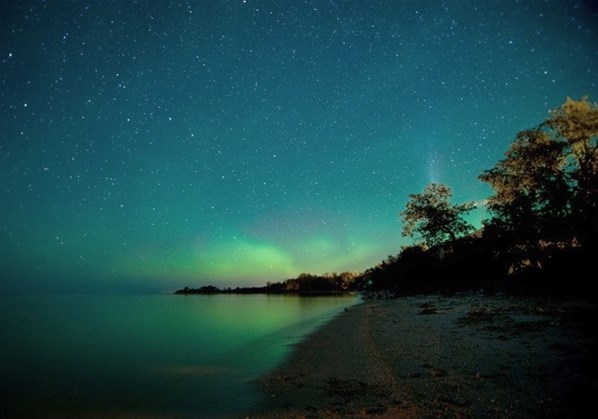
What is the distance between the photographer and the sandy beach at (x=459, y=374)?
5.68 m

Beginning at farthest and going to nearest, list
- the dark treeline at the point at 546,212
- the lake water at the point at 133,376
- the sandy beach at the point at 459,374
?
the dark treeline at the point at 546,212, the lake water at the point at 133,376, the sandy beach at the point at 459,374

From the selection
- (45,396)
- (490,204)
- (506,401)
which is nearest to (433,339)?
(506,401)

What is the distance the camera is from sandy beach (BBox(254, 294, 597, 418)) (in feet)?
18.6

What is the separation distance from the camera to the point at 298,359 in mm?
12148

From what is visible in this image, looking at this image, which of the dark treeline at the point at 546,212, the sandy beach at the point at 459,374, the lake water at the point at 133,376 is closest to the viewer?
the sandy beach at the point at 459,374

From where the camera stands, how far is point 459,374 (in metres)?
7.30

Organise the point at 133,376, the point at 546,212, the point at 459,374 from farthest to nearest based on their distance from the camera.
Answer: the point at 546,212 → the point at 133,376 → the point at 459,374

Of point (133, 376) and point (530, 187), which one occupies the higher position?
point (530, 187)


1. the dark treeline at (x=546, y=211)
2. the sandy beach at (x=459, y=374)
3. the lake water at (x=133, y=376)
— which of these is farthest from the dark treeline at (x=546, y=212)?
the lake water at (x=133, y=376)

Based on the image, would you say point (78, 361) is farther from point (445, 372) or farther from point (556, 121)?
point (556, 121)

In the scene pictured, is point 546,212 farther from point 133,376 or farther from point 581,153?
point 133,376

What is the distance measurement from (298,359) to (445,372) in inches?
232

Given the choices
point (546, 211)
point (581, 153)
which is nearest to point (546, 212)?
point (546, 211)

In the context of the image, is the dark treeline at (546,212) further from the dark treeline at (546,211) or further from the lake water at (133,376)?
the lake water at (133,376)
